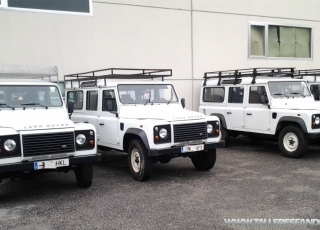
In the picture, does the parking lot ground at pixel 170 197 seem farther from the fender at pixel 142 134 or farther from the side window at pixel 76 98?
the side window at pixel 76 98

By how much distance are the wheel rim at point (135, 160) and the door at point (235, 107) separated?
398cm

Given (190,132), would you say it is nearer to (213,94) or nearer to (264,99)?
(264,99)

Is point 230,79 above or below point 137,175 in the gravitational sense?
above

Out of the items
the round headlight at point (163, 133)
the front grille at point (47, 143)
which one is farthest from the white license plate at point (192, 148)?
the front grille at point (47, 143)

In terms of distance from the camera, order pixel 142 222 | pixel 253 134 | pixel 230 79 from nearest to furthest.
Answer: pixel 142 222, pixel 253 134, pixel 230 79

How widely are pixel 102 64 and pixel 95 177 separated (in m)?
4.82

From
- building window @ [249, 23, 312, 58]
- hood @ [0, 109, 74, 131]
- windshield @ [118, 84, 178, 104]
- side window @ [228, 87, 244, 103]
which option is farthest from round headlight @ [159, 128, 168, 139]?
building window @ [249, 23, 312, 58]

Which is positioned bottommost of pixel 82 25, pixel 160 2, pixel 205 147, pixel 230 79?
pixel 205 147

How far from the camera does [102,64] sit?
11.2 m

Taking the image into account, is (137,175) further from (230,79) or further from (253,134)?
(230,79)

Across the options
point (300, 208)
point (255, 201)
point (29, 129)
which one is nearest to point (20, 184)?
point (29, 129)

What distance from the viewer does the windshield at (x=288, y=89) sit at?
30.2 feet

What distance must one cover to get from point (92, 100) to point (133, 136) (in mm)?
1870

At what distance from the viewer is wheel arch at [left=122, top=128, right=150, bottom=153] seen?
6.52m
